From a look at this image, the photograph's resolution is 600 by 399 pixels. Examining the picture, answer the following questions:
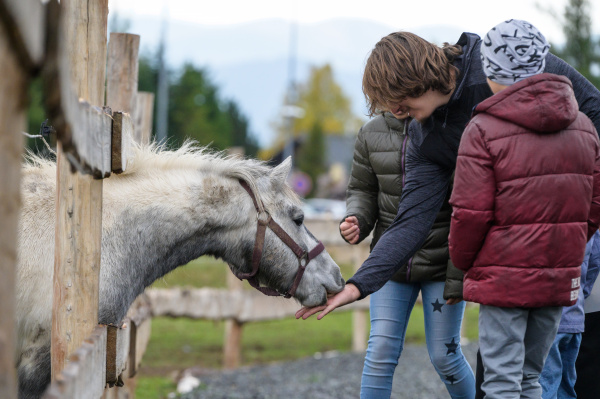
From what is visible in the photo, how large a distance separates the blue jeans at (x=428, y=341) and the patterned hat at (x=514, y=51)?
1.31 m

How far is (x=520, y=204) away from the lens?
2.54 meters

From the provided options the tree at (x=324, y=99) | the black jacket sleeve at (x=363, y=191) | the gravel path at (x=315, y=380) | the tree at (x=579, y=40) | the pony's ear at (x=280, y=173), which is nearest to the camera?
the pony's ear at (x=280, y=173)

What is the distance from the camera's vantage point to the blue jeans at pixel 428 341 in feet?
11.3

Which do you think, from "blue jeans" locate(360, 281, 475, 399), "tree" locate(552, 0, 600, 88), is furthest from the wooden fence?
"tree" locate(552, 0, 600, 88)

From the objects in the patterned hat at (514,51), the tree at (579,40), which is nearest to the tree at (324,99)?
the tree at (579,40)

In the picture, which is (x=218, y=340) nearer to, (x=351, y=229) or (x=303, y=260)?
(x=351, y=229)

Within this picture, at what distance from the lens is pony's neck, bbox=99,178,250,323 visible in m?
3.00

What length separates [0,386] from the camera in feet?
4.00

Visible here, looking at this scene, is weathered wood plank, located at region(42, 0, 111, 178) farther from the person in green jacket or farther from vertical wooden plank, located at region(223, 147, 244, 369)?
vertical wooden plank, located at region(223, 147, 244, 369)

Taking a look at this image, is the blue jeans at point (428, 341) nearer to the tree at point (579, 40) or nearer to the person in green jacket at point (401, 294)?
the person in green jacket at point (401, 294)

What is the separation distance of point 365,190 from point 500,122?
1370mm

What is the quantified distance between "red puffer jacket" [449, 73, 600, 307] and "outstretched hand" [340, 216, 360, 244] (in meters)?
1.12

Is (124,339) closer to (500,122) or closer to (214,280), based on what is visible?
(500,122)

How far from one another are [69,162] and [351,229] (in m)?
1.92
